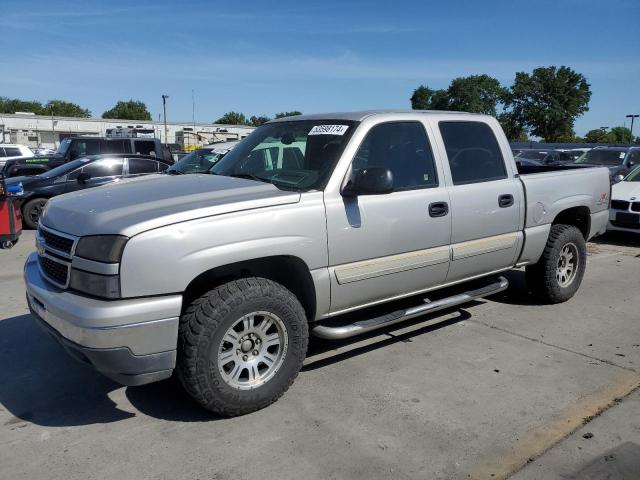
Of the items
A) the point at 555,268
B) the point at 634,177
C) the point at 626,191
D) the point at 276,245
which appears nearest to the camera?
the point at 276,245

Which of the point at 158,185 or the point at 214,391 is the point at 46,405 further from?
the point at 158,185

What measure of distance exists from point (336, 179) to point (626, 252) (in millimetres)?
7178

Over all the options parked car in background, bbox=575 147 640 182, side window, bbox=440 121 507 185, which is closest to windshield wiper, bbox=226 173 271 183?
side window, bbox=440 121 507 185

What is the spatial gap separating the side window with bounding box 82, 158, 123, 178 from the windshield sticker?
859 cm

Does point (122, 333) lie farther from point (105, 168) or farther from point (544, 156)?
point (544, 156)

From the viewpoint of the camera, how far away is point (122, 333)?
288 cm

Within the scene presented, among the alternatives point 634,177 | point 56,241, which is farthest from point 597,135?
point 56,241

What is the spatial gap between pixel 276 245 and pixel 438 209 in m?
1.48

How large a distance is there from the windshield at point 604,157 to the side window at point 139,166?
39.3 ft

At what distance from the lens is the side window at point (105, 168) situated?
11.5m

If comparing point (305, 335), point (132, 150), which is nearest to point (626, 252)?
point (305, 335)

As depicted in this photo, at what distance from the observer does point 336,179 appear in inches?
147

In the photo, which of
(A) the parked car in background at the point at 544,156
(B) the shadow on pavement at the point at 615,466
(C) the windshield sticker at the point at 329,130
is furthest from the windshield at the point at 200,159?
(A) the parked car in background at the point at 544,156

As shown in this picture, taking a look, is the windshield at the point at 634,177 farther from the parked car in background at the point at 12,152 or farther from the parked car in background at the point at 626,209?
the parked car in background at the point at 12,152
